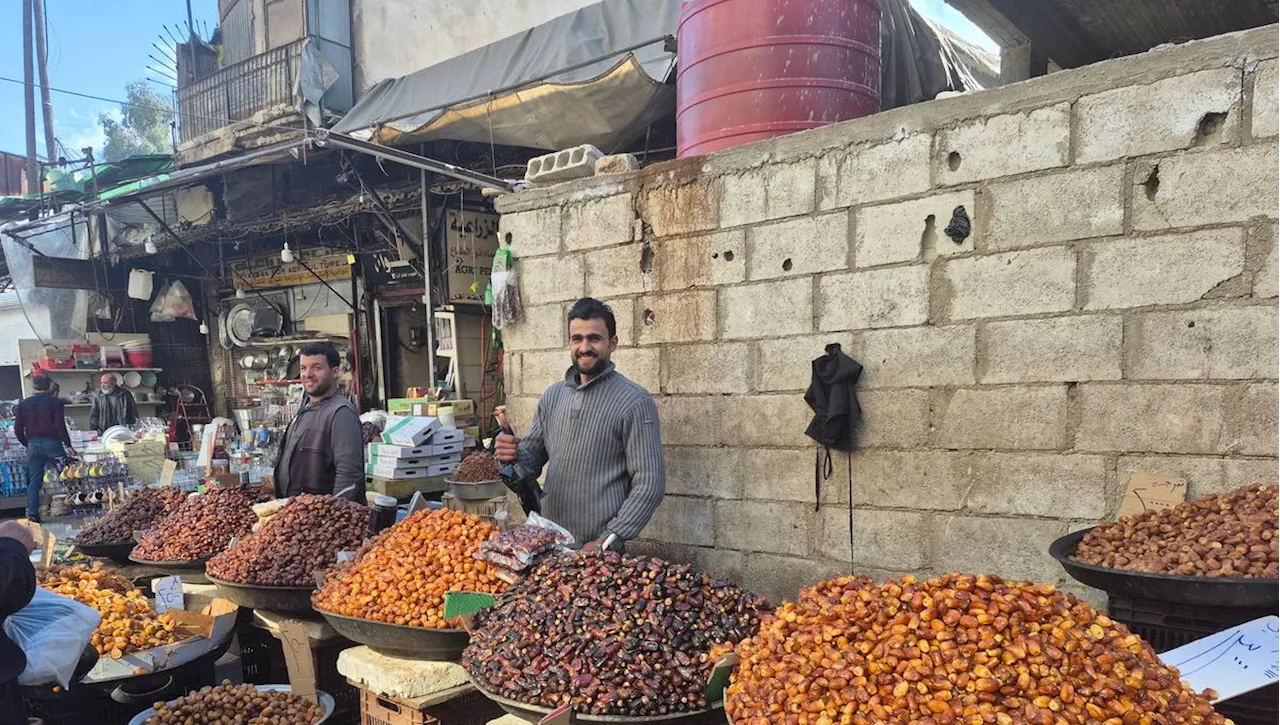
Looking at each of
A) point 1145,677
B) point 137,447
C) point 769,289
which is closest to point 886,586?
point 1145,677

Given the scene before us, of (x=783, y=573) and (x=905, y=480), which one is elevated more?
(x=905, y=480)

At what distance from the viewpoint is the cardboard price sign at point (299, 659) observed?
10.4 ft

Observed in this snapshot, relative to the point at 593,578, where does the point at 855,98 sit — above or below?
above

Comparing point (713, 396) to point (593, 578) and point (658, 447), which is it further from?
point (593, 578)

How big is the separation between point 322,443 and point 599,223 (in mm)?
2130

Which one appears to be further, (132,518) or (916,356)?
(132,518)

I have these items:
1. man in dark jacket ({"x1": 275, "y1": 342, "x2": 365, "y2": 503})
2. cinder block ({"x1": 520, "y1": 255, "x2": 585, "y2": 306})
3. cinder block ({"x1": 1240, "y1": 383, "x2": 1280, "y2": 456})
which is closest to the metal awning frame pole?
cinder block ({"x1": 520, "y1": 255, "x2": 585, "y2": 306})

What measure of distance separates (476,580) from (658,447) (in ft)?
3.28

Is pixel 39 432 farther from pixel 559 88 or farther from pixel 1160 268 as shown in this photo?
pixel 1160 268

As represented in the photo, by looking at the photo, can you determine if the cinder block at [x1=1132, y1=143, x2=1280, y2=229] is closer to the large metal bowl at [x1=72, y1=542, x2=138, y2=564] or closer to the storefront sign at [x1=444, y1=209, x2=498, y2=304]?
the large metal bowl at [x1=72, y1=542, x2=138, y2=564]

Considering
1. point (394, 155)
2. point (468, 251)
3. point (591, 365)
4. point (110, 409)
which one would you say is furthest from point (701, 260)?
point (110, 409)

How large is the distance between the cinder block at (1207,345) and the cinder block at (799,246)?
1230mm

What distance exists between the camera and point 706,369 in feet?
13.1

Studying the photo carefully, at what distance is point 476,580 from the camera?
2814 mm
